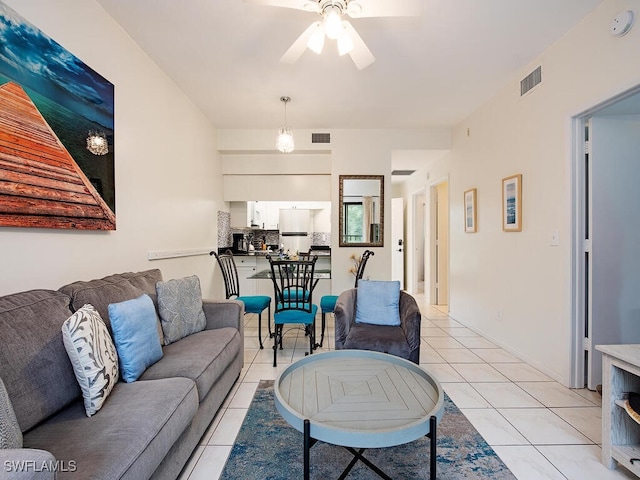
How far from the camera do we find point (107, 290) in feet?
5.82

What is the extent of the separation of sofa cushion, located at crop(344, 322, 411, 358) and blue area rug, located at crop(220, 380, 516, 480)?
0.54 meters

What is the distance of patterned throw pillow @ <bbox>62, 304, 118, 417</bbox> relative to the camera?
125 cm

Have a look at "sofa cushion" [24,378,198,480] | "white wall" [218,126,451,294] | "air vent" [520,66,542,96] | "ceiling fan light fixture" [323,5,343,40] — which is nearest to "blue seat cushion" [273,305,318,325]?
"sofa cushion" [24,378,198,480]

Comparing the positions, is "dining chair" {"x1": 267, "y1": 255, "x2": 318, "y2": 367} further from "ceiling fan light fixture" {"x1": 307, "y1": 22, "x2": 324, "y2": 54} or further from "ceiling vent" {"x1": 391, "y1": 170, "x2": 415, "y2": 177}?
"ceiling vent" {"x1": 391, "y1": 170, "x2": 415, "y2": 177}

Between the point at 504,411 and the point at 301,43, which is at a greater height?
the point at 301,43

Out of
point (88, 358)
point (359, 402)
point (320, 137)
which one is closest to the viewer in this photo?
point (88, 358)

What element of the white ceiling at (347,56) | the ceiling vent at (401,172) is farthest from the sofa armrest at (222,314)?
the ceiling vent at (401,172)

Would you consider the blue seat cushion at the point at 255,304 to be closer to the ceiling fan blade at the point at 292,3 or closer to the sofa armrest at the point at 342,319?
the sofa armrest at the point at 342,319

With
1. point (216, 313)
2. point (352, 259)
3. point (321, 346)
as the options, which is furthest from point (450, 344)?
point (216, 313)

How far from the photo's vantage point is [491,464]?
1604mm

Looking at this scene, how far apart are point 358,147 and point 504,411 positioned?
3690mm

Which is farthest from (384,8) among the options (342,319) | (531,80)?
(342,319)

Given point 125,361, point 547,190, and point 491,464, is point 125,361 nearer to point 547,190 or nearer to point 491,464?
point 491,464

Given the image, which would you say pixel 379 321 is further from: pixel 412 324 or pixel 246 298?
pixel 246 298
